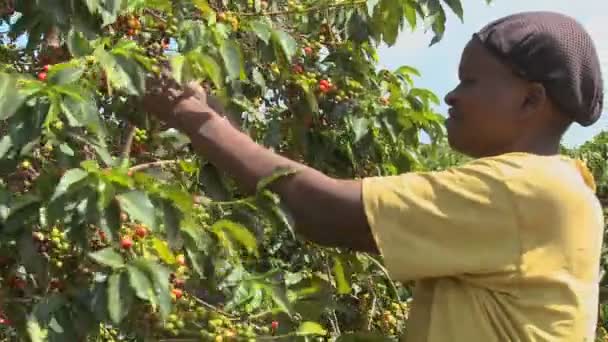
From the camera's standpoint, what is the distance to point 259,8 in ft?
8.28

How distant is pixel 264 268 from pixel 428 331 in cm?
154

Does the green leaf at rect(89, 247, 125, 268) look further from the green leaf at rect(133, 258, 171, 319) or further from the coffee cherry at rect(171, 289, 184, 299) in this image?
the coffee cherry at rect(171, 289, 184, 299)

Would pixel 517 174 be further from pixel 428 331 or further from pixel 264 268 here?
pixel 264 268

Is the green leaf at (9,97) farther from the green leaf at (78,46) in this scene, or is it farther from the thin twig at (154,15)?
the thin twig at (154,15)

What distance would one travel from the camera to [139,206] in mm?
1617

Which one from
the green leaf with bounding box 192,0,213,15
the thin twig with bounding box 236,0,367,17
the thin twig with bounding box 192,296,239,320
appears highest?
the green leaf with bounding box 192,0,213,15

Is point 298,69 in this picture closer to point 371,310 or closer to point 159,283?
point 371,310

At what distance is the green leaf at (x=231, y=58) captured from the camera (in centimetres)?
196

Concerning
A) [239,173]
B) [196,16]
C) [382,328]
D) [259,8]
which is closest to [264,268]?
[382,328]

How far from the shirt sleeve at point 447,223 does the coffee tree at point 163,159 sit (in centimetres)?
19

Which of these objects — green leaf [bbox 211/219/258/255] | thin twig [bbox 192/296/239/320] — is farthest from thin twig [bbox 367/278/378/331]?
green leaf [bbox 211/219/258/255]

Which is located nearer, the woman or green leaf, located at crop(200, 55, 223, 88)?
the woman

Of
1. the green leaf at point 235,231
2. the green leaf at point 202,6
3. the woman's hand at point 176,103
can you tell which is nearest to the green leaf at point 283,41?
the green leaf at point 202,6

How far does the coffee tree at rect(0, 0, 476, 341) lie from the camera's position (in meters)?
1.69
